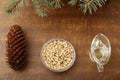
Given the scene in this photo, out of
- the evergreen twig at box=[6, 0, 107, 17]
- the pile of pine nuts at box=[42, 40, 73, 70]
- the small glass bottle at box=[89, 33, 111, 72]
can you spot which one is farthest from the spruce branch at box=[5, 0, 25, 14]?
the small glass bottle at box=[89, 33, 111, 72]

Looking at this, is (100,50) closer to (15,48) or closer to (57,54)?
(57,54)

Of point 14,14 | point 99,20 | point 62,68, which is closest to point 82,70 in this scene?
point 62,68

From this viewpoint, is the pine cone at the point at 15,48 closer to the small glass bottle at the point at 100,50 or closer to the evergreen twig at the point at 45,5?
the evergreen twig at the point at 45,5

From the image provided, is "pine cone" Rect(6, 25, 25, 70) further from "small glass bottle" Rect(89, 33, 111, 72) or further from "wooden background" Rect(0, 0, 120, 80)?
"small glass bottle" Rect(89, 33, 111, 72)

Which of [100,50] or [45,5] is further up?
[45,5]

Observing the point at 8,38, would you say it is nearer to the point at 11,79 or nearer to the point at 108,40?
the point at 11,79

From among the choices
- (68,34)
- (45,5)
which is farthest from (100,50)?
(45,5)
